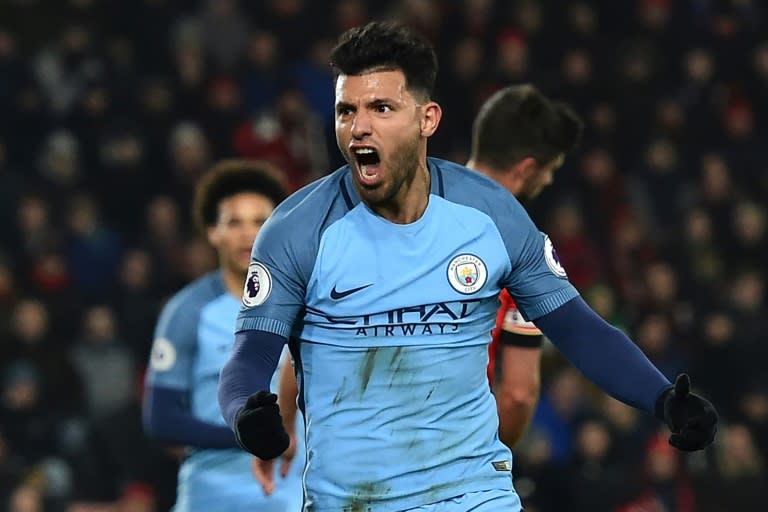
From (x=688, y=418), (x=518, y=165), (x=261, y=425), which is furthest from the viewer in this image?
(x=518, y=165)

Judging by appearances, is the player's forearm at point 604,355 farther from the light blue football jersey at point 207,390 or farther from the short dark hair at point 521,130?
the light blue football jersey at point 207,390

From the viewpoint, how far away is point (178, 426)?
5.47m

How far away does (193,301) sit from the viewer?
5.75 m

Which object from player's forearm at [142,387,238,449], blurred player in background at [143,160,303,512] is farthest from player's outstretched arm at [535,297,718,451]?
player's forearm at [142,387,238,449]

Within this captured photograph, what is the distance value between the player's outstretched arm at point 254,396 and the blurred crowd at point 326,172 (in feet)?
15.4

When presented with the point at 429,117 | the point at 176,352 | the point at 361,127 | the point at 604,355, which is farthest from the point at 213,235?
the point at 604,355

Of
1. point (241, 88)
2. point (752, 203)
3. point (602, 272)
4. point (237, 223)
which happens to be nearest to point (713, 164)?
point (752, 203)

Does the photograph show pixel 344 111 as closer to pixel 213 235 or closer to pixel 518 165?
pixel 518 165

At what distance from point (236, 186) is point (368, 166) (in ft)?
7.64

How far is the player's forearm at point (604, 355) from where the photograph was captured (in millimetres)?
3824

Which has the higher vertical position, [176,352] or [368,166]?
[368,166]

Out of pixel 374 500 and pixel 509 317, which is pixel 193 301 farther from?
pixel 374 500

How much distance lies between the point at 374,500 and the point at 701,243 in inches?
323

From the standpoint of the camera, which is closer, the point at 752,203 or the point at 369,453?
the point at 369,453
